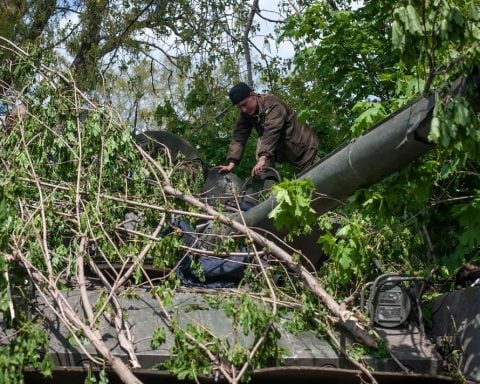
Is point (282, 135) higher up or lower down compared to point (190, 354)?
higher up

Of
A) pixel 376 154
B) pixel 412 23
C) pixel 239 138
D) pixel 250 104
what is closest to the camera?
pixel 412 23

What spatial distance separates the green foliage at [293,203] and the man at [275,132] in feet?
7.70

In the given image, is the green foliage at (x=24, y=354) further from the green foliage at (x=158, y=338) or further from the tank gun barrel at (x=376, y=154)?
the tank gun barrel at (x=376, y=154)

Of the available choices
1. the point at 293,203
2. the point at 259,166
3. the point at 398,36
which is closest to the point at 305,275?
the point at 293,203

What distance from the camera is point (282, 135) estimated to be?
336 inches

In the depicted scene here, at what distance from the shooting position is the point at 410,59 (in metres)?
5.24

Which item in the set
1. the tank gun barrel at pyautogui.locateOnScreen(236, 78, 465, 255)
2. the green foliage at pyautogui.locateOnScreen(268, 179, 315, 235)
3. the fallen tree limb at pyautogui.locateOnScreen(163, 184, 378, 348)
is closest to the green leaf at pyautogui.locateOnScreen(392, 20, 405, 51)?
the tank gun barrel at pyautogui.locateOnScreen(236, 78, 465, 255)

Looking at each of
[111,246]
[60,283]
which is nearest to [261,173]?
[111,246]

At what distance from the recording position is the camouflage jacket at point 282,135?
27.4 ft

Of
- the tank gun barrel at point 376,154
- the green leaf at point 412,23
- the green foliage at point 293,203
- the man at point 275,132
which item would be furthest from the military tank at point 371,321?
the man at point 275,132

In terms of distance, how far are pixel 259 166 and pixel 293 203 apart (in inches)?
84.6

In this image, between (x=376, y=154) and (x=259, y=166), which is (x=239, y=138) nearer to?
(x=259, y=166)

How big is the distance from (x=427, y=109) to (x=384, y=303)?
1.17 metres

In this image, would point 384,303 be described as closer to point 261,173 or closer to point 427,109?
point 427,109
